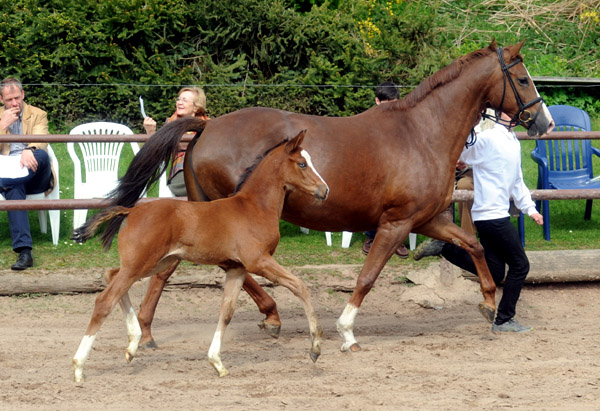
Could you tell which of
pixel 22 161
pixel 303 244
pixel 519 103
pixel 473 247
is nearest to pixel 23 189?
pixel 22 161

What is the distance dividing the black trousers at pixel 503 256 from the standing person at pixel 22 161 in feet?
12.4

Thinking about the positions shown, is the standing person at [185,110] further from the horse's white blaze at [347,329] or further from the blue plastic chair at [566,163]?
the blue plastic chair at [566,163]

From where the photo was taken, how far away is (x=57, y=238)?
8.43 metres

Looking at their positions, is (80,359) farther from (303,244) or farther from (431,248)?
(303,244)

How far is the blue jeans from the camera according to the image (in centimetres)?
779

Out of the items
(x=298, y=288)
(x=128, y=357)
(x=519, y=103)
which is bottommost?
(x=128, y=357)

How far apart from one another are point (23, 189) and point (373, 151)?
3.66 metres

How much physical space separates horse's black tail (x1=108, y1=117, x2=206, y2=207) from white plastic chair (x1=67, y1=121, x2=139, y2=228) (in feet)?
8.72

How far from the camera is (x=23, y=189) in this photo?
8.02m

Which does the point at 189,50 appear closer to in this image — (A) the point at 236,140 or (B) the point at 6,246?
(B) the point at 6,246

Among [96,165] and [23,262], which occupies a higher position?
[96,165]

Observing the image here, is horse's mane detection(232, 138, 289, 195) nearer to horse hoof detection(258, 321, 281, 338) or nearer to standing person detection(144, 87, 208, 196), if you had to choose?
horse hoof detection(258, 321, 281, 338)

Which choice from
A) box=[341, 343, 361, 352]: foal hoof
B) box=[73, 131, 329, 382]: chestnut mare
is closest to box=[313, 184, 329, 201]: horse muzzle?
box=[73, 131, 329, 382]: chestnut mare

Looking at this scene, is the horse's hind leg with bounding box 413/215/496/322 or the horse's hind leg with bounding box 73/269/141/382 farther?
the horse's hind leg with bounding box 413/215/496/322
